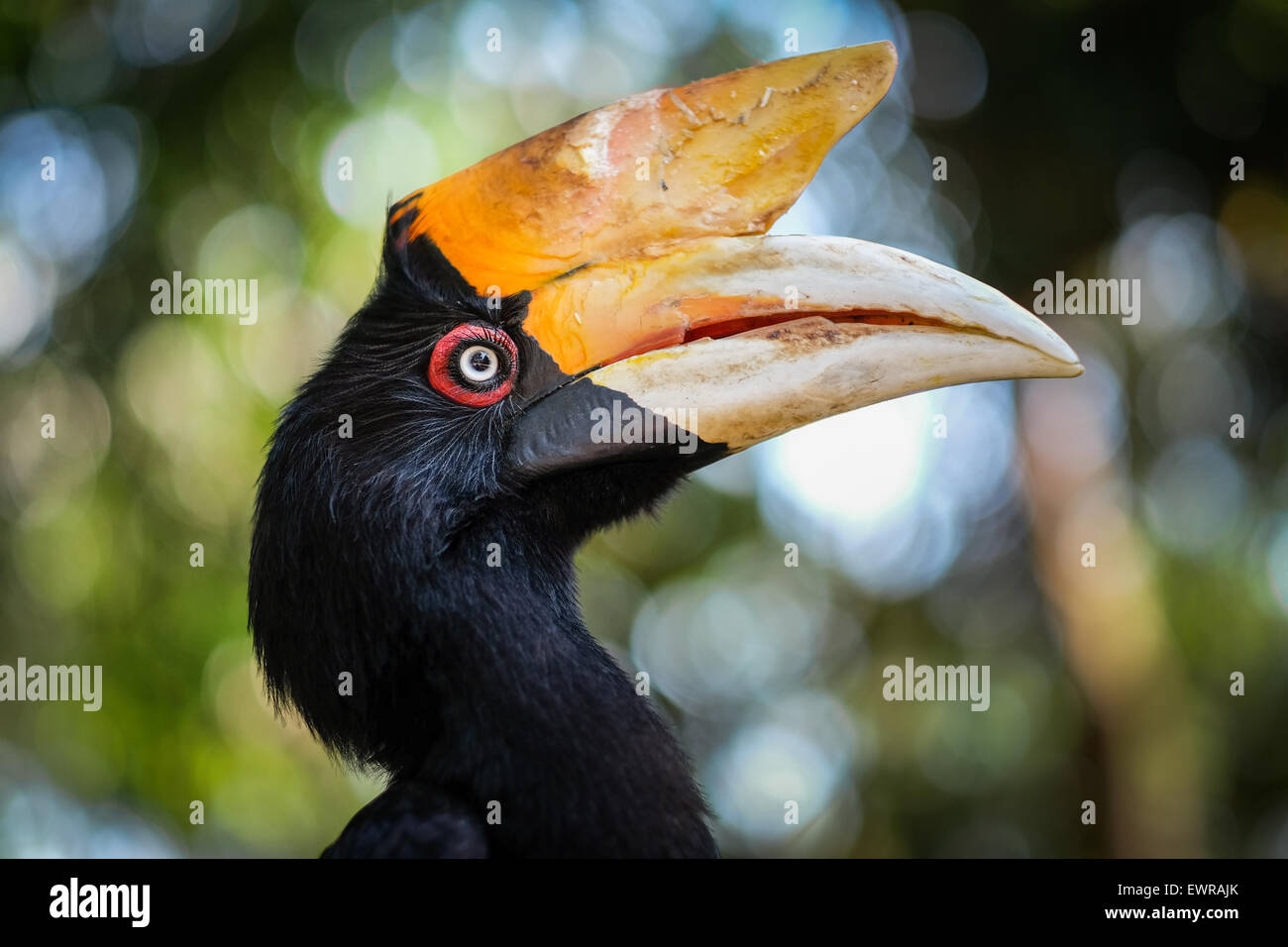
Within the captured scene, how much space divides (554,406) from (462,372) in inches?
7.9

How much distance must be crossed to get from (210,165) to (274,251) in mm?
557

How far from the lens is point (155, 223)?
17.5 ft

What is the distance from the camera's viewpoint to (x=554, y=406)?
1.88 m

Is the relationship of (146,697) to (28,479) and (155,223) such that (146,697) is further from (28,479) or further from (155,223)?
(155,223)

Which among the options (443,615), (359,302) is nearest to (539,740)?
(443,615)

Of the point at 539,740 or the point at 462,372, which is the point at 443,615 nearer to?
the point at 539,740

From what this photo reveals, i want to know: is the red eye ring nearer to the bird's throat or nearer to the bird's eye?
the bird's eye

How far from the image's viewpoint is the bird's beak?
1.75 m

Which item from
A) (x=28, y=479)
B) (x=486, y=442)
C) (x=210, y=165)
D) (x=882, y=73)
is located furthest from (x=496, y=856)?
(x=210, y=165)

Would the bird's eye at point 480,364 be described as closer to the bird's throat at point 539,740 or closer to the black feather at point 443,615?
the black feather at point 443,615

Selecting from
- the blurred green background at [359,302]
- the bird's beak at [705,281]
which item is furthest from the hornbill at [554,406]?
the blurred green background at [359,302]
